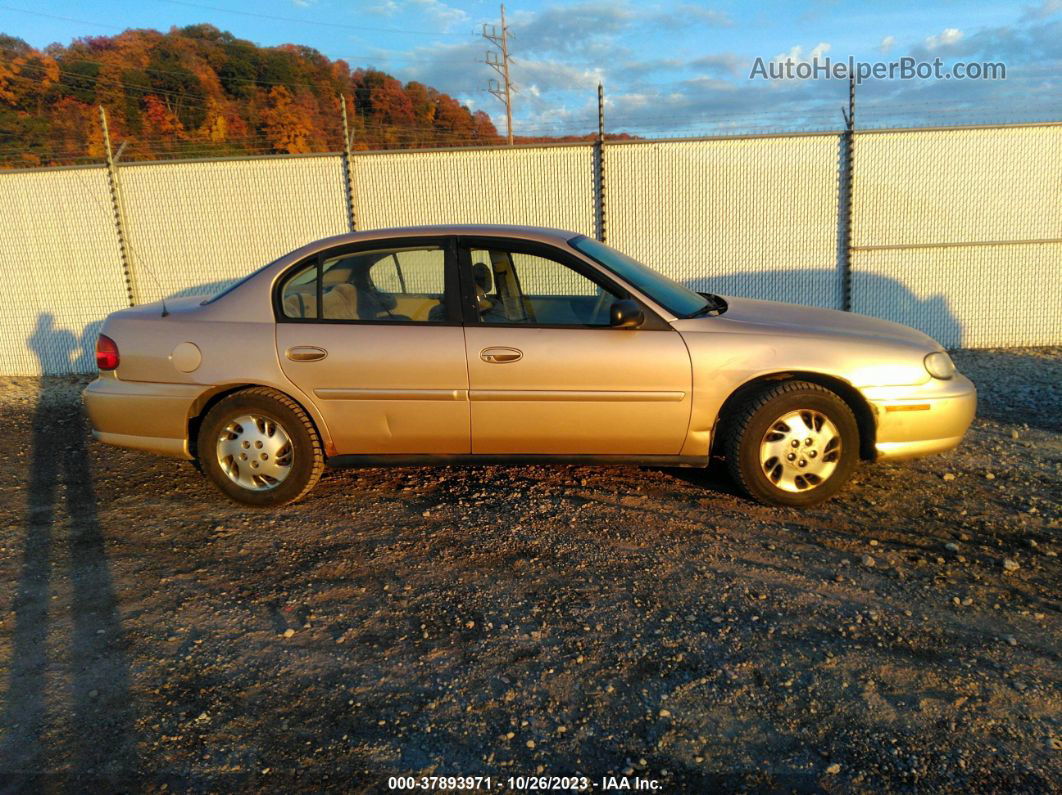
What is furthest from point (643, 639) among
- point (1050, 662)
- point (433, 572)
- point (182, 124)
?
point (182, 124)

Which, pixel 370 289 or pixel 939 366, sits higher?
pixel 370 289

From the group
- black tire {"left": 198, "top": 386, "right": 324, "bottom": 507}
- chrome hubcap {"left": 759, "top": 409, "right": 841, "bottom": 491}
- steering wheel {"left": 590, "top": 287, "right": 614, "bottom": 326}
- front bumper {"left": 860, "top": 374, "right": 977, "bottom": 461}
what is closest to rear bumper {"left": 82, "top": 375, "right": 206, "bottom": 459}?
black tire {"left": 198, "top": 386, "right": 324, "bottom": 507}

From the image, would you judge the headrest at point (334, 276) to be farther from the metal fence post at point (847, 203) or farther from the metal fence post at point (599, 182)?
the metal fence post at point (847, 203)

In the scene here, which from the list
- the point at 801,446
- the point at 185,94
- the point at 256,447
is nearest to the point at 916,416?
the point at 801,446

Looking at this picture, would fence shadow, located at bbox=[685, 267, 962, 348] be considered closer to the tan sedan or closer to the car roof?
the tan sedan

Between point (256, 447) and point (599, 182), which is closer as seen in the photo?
point (256, 447)

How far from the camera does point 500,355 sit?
441cm

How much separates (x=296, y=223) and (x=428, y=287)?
5.17m

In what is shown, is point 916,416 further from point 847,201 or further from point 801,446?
point 847,201

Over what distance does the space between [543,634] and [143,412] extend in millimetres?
2908

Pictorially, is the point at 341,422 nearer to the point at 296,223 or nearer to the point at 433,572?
the point at 433,572

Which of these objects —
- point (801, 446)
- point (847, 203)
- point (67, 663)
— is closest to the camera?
point (67, 663)

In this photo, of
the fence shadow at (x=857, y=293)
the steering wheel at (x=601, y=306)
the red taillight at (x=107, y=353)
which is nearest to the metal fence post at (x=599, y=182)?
the fence shadow at (x=857, y=293)

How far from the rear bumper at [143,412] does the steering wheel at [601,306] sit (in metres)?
2.32
